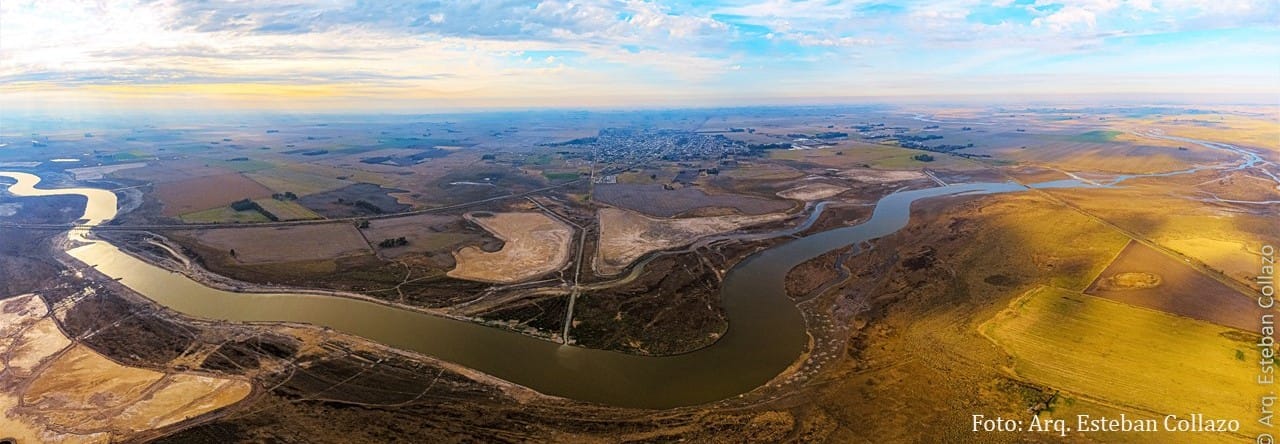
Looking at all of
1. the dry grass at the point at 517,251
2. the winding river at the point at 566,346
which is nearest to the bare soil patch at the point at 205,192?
the winding river at the point at 566,346

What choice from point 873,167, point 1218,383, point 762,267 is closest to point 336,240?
point 762,267

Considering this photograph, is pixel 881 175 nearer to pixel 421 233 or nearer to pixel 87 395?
pixel 421 233

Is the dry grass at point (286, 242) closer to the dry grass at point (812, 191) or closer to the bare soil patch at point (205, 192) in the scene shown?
the bare soil patch at point (205, 192)

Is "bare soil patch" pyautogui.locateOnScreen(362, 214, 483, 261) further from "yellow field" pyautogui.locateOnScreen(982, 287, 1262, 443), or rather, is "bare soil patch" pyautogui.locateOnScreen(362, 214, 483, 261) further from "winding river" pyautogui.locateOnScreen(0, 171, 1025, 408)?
"yellow field" pyautogui.locateOnScreen(982, 287, 1262, 443)

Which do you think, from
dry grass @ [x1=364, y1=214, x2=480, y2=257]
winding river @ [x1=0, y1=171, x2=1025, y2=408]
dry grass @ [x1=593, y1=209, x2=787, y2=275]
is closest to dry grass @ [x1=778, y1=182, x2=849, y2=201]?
dry grass @ [x1=593, y1=209, x2=787, y2=275]

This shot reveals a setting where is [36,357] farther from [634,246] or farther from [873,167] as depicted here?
[873,167]

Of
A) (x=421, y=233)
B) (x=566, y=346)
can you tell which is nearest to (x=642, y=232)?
(x=421, y=233)
